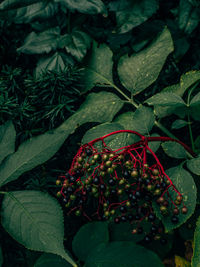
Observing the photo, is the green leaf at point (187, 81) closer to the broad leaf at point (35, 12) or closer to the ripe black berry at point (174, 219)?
the ripe black berry at point (174, 219)

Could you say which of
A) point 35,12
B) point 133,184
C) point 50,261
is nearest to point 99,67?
point 35,12

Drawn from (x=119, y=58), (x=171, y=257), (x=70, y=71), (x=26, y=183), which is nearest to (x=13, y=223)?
(x=26, y=183)

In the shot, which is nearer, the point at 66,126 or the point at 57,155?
the point at 66,126

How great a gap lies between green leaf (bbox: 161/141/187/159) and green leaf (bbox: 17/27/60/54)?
0.70 meters

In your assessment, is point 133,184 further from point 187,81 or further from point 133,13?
point 133,13

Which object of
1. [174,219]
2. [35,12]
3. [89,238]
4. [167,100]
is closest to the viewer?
[174,219]

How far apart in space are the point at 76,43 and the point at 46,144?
20.9 inches

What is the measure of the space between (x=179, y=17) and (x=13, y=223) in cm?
115

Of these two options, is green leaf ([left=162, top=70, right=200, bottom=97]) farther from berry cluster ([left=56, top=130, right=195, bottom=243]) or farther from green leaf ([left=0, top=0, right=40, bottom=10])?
green leaf ([left=0, top=0, right=40, bottom=10])

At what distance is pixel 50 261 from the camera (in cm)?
113

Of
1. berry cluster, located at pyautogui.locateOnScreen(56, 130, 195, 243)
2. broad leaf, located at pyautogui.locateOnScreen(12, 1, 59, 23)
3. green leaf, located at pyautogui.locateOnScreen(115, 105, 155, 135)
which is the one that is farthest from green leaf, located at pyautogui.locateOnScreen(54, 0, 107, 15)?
berry cluster, located at pyautogui.locateOnScreen(56, 130, 195, 243)

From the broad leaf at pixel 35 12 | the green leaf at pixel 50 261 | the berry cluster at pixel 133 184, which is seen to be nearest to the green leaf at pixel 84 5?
the broad leaf at pixel 35 12

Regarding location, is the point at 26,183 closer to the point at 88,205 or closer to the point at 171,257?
the point at 88,205

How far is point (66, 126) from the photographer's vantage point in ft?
3.99
